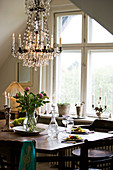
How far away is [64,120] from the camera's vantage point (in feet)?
11.7

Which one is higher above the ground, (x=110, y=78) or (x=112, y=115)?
(x=110, y=78)

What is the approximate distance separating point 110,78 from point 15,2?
6.56 ft

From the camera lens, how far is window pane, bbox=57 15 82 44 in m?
5.44

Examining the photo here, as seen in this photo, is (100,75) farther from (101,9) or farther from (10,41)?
(101,9)

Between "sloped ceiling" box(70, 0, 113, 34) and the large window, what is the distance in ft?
12.7

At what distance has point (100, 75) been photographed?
207 inches

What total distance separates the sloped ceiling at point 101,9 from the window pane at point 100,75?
3922mm

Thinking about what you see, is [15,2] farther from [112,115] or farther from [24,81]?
[112,115]

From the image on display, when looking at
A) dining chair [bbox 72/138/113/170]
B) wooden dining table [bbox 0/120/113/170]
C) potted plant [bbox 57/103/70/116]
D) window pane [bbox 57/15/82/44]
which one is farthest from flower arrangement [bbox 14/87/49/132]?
window pane [bbox 57/15/82/44]

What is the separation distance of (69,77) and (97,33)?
0.91 metres

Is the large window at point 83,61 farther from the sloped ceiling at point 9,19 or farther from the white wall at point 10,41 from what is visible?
the sloped ceiling at point 9,19

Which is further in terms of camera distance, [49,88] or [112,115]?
[49,88]

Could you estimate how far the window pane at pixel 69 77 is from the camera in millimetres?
5473

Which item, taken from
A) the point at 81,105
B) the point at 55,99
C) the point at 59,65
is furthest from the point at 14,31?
the point at 81,105
